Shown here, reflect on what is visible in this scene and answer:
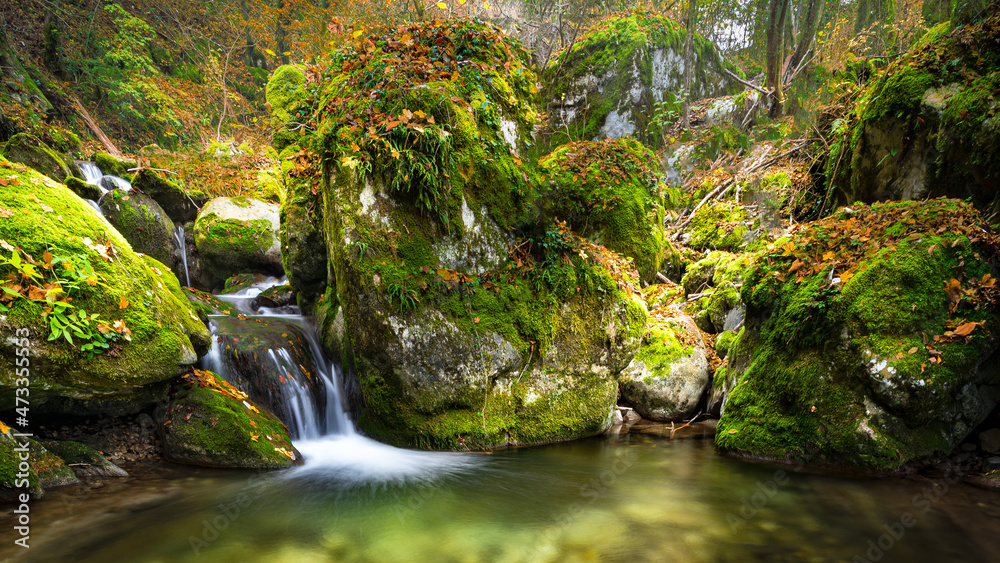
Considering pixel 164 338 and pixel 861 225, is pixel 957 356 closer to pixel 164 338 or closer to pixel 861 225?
pixel 861 225

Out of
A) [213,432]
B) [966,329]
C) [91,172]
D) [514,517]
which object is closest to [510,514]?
[514,517]

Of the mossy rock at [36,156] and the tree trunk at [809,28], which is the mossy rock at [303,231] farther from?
the tree trunk at [809,28]

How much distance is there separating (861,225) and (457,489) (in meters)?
5.60

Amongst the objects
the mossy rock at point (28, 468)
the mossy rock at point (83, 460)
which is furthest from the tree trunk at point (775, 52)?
the mossy rock at point (28, 468)

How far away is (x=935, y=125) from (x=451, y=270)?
6.19 m

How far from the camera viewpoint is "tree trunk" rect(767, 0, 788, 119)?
9.07 metres

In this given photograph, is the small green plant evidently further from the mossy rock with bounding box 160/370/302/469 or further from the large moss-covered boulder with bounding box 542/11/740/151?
the large moss-covered boulder with bounding box 542/11/740/151

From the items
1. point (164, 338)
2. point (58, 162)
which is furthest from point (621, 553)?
point (58, 162)

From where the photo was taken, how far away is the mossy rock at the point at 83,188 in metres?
8.68

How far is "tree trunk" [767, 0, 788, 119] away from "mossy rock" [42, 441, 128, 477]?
1271cm

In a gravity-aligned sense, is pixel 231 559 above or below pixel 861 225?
below

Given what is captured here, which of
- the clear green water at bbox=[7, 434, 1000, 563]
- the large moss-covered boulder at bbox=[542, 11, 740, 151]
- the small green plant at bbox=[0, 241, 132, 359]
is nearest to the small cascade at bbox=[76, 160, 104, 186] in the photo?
the small green plant at bbox=[0, 241, 132, 359]

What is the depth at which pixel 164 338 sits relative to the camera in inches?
165

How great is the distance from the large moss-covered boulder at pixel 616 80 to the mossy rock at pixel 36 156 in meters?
11.9
